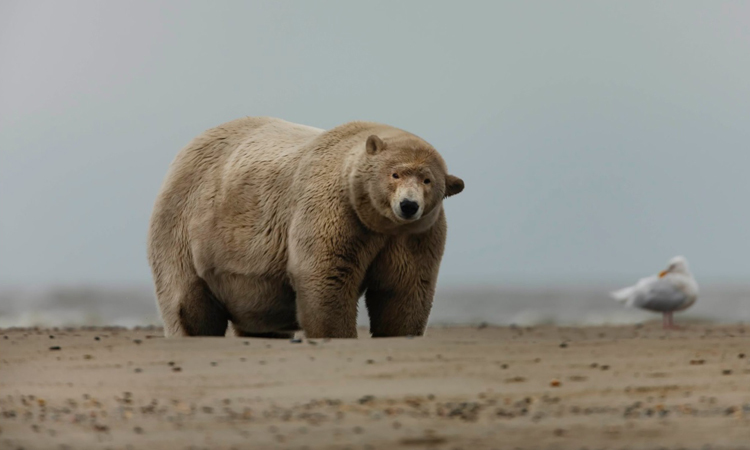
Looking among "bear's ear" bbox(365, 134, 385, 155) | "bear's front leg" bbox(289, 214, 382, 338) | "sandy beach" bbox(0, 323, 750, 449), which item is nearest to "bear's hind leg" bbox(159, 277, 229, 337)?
"bear's front leg" bbox(289, 214, 382, 338)

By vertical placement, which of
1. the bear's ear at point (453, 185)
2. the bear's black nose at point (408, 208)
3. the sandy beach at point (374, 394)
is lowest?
the sandy beach at point (374, 394)

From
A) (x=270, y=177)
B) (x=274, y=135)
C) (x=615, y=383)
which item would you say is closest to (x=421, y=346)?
(x=615, y=383)

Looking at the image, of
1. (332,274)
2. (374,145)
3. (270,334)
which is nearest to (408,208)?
(374,145)

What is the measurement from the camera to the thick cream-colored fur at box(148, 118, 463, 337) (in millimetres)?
8070

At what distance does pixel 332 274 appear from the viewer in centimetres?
807

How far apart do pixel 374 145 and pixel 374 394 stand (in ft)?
10.5

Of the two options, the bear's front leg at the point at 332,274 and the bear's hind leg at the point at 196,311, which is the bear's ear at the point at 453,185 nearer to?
the bear's front leg at the point at 332,274

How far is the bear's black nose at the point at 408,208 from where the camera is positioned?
7.64 meters

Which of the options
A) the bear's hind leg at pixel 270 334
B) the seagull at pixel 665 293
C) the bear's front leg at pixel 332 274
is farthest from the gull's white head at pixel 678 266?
the bear's front leg at pixel 332 274

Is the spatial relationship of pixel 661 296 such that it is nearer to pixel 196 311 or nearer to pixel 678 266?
pixel 678 266

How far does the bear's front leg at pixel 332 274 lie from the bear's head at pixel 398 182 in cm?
21

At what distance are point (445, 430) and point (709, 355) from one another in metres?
2.73

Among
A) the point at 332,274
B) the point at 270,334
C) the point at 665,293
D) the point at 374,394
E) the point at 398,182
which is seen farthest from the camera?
the point at 665,293

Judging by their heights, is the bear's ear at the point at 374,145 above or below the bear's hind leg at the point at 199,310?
above
